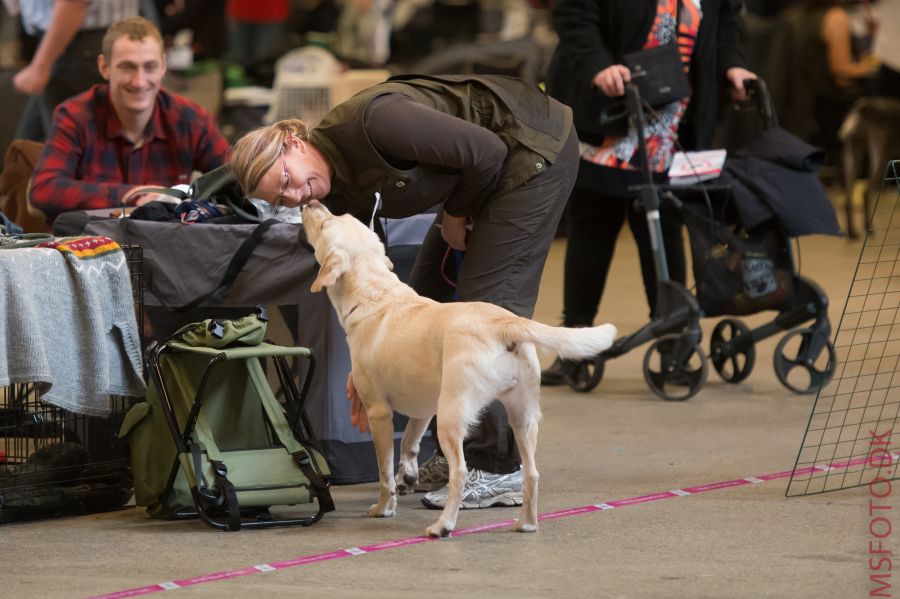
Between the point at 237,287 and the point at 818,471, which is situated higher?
the point at 237,287

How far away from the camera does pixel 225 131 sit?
954 cm

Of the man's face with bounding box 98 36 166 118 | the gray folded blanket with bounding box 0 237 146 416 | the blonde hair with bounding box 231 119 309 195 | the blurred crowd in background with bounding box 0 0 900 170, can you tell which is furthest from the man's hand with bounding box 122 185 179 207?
the blurred crowd in background with bounding box 0 0 900 170

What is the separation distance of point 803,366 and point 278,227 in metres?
2.32

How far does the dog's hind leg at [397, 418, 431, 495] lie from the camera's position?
12.1 feet

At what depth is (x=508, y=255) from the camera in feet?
12.0

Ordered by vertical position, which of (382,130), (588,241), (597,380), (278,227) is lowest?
(597,380)

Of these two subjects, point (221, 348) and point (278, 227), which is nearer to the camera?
point (221, 348)

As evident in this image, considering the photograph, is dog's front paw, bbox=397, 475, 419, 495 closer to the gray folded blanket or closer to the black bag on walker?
the gray folded blanket

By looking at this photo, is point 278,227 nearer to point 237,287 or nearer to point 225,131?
point 237,287

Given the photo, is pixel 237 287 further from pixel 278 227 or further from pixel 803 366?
pixel 803 366

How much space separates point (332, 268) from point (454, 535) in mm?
714

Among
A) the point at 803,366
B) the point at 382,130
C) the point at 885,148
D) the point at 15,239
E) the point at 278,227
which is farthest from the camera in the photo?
the point at 885,148

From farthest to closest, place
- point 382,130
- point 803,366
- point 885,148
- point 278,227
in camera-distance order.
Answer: point 885,148 → point 803,366 → point 278,227 → point 382,130

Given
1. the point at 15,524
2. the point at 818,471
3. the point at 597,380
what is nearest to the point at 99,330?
the point at 15,524
